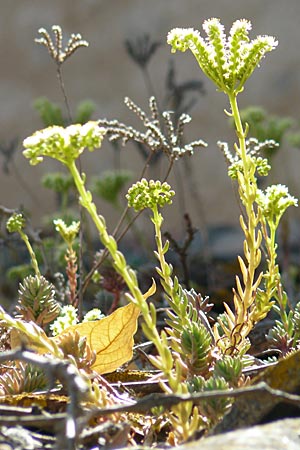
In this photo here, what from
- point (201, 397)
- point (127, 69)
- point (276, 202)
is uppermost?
point (127, 69)

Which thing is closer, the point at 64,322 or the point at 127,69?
the point at 64,322

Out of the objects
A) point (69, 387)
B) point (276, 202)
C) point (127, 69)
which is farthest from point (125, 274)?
point (127, 69)

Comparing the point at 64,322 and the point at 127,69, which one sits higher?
the point at 127,69

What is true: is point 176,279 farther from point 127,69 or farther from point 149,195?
point 127,69

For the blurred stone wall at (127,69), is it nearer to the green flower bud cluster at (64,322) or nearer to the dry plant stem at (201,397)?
the green flower bud cluster at (64,322)

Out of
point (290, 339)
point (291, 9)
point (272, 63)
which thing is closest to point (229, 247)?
point (272, 63)

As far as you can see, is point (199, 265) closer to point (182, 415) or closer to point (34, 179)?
point (34, 179)
